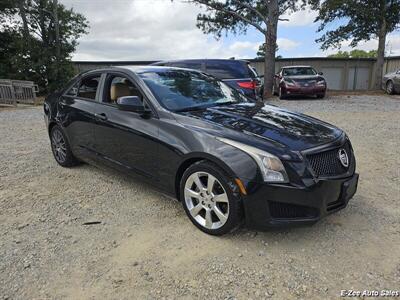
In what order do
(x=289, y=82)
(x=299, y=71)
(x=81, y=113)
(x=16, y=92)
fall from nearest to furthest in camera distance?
(x=81, y=113), (x=289, y=82), (x=16, y=92), (x=299, y=71)

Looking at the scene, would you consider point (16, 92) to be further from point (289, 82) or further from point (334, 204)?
point (334, 204)

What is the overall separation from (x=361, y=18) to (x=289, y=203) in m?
18.2

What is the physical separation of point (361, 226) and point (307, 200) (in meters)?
0.91

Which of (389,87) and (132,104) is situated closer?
(132,104)

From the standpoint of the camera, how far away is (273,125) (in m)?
3.03

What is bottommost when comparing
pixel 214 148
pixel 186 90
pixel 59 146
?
pixel 59 146

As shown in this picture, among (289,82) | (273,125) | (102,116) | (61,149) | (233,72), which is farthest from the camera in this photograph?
(289,82)

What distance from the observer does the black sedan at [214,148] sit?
8.41 feet

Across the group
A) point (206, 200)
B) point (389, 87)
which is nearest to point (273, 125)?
point (206, 200)

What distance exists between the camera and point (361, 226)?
3041mm

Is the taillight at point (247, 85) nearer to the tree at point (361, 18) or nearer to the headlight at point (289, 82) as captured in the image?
the headlight at point (289, 82)

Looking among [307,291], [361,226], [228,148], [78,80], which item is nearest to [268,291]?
[307,291]

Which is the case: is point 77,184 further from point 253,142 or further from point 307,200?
point 307,200

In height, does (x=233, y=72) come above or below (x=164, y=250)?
above
